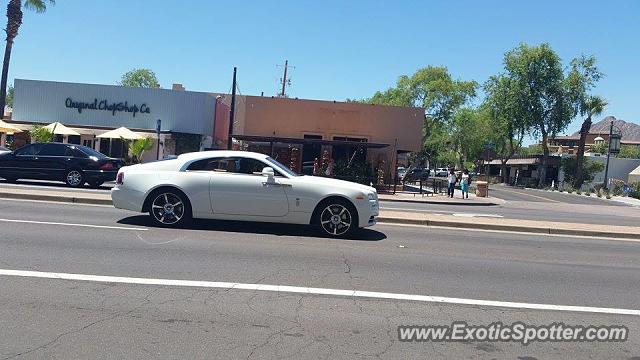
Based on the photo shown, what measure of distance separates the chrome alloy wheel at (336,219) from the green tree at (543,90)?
Answer: 5062 cm

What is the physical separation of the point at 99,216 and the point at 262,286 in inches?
239

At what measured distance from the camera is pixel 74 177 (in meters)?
18.5

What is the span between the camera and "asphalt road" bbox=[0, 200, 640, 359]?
4.62 metres

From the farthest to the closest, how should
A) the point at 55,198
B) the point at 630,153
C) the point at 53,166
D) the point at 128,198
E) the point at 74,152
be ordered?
the point at 630,153 < the point at 74,152 < the point at 53,166 < the point at 55,198 < the point at 128,198

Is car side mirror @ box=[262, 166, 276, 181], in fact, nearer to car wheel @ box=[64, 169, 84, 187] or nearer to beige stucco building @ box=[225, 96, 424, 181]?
car wheel @ box=[64, 169, 84, 187]

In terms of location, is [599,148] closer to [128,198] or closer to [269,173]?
[269,173]

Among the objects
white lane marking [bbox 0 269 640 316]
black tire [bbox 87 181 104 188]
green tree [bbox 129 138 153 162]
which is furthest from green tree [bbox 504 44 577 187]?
white lane marking [bbox 0 269 640 316]

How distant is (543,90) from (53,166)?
Result: 4952 cm

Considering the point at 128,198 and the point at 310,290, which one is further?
the point at 128,198

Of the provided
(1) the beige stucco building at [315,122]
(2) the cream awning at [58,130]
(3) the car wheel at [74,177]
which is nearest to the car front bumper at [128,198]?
(3) the car wheel at [74,177]

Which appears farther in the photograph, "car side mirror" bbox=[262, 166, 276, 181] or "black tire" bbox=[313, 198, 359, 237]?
"black tire" bbox=[313, 198, 359, 237]

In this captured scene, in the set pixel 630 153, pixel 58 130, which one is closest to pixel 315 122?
pixel 58 130

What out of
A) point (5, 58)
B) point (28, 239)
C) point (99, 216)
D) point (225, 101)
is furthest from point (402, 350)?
point (225, 101)

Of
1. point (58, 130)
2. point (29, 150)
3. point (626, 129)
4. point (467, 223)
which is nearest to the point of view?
point (467, 223)
